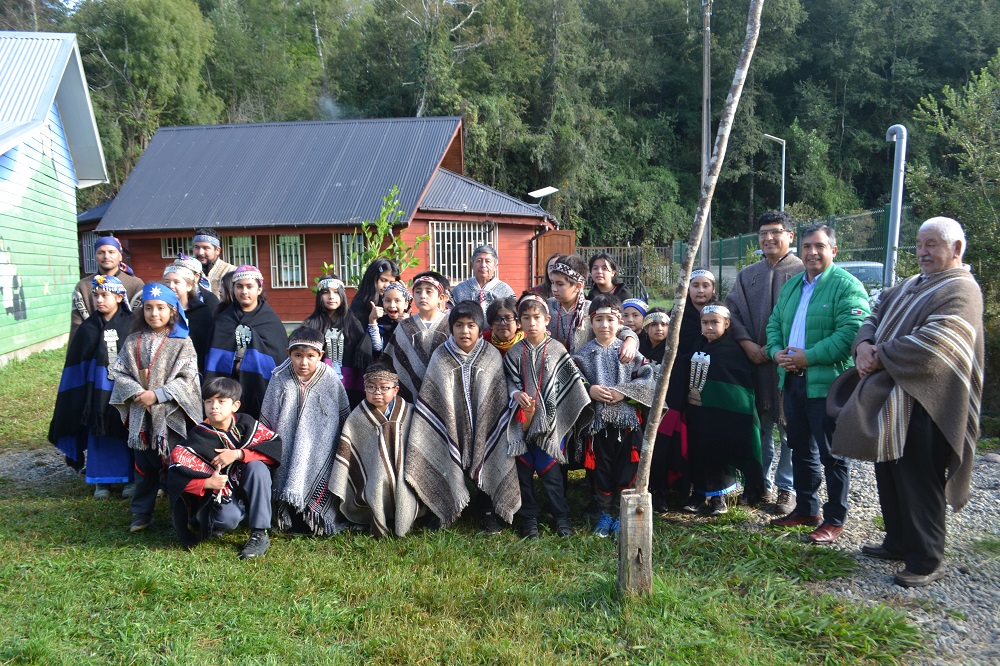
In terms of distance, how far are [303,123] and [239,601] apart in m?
19.3

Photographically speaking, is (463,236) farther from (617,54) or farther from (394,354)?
(617,54)

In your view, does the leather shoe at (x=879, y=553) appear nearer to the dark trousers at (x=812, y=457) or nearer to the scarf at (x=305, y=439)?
the dark trousers at (x=812, y=457)

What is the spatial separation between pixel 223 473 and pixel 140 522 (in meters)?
0.90

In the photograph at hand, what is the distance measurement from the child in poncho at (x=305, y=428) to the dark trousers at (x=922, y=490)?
327 cm

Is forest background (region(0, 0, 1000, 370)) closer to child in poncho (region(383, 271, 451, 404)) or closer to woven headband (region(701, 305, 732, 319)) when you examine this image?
child in poncho (region(383, 271, 451, 404))

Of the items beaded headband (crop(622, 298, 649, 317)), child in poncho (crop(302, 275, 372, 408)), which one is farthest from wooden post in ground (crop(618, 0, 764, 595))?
child in poncho (crop(302, 275, 372, 408))

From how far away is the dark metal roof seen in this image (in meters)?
18.0

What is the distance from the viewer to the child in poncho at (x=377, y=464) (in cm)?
447

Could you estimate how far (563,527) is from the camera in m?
4.54

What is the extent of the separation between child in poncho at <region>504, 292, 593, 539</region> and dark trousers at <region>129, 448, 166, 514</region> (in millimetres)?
2339

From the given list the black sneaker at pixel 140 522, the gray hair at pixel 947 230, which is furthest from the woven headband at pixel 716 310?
the black sneaker at pixel 140 522

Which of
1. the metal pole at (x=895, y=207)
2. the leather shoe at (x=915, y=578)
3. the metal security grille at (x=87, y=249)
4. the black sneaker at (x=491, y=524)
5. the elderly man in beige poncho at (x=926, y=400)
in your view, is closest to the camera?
the elderly man in beige poncho at (x=926, y=400)

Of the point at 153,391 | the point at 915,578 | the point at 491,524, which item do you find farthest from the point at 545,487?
the point at 153,391

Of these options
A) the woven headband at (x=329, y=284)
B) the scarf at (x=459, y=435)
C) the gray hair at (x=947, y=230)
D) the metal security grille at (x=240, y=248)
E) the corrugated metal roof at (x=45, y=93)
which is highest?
the corrugated metal roof at (x=45, y=93)
